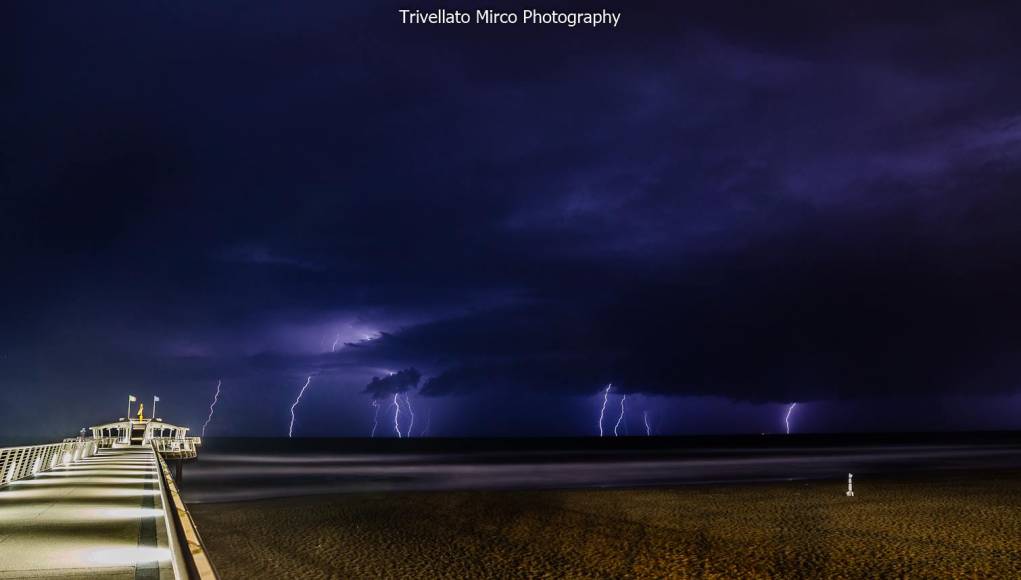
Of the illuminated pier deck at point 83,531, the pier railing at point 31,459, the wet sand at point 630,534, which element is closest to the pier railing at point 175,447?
the pier railing at point 31,459

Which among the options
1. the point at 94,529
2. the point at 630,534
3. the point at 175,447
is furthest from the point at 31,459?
the point at 175,447

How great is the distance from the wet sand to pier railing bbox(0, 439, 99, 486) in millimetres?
5740

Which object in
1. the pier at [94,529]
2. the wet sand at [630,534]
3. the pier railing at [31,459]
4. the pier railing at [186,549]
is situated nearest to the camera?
the pier railing at [186,549]

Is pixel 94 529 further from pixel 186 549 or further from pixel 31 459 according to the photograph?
pixel 31 459

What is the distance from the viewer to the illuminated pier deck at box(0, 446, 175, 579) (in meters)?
8.55

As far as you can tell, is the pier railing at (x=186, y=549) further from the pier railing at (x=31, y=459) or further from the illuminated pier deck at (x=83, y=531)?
the pier railing at (x=31, y=459)

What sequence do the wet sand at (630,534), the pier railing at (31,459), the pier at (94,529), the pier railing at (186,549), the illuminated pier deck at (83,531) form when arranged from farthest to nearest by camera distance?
Result: the pier railing at (31,459) → the wet sand at (630,534) → the illuminated pier deck at (83,531) → the pier at (94,529) → the pier railing at (186,549)

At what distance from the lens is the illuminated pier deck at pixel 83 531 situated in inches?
337

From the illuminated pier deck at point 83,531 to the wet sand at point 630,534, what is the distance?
2.93 m

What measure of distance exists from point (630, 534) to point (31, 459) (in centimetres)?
2056

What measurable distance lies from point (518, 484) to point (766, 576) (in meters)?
27.4

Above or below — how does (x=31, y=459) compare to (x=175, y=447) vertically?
above

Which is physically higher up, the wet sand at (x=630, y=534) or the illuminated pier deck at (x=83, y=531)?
the illuminated pier deck at (x=83, y=531)

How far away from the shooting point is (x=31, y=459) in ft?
81.7
